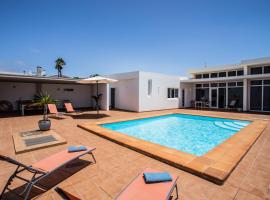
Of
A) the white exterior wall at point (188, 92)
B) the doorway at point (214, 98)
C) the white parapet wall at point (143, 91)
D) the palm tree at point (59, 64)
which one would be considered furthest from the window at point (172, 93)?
the palm tree at point (59, 64)

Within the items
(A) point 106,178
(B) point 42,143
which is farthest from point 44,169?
(B) point 42,143

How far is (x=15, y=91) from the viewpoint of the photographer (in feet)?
45.8

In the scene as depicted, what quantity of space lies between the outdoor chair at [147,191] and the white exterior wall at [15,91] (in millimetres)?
15770

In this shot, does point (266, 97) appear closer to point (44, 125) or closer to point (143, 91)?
point (143, 91)

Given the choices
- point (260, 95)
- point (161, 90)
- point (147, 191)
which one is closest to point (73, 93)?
point (161, 90)

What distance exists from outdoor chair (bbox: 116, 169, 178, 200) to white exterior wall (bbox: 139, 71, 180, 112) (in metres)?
11.9

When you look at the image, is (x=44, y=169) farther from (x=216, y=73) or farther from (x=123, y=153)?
(x=216, y=73)

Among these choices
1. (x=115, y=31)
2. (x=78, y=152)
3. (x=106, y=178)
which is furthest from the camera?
(x=115, y=31)

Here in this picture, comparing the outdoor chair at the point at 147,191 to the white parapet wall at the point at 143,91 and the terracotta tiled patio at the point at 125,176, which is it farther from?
the white parapet wall at the point at 143,91

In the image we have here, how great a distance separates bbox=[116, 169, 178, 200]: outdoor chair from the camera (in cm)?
213

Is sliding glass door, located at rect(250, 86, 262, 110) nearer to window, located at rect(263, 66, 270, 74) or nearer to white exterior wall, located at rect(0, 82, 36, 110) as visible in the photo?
window, located at rect(263, 66, 270, 74)

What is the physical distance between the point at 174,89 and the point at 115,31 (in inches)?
355

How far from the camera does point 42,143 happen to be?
17.2ft

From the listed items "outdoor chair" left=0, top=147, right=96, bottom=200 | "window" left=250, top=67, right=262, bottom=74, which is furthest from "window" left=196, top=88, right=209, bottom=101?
"outdoor chair" left=0, top=147, right=96, bottom=200
